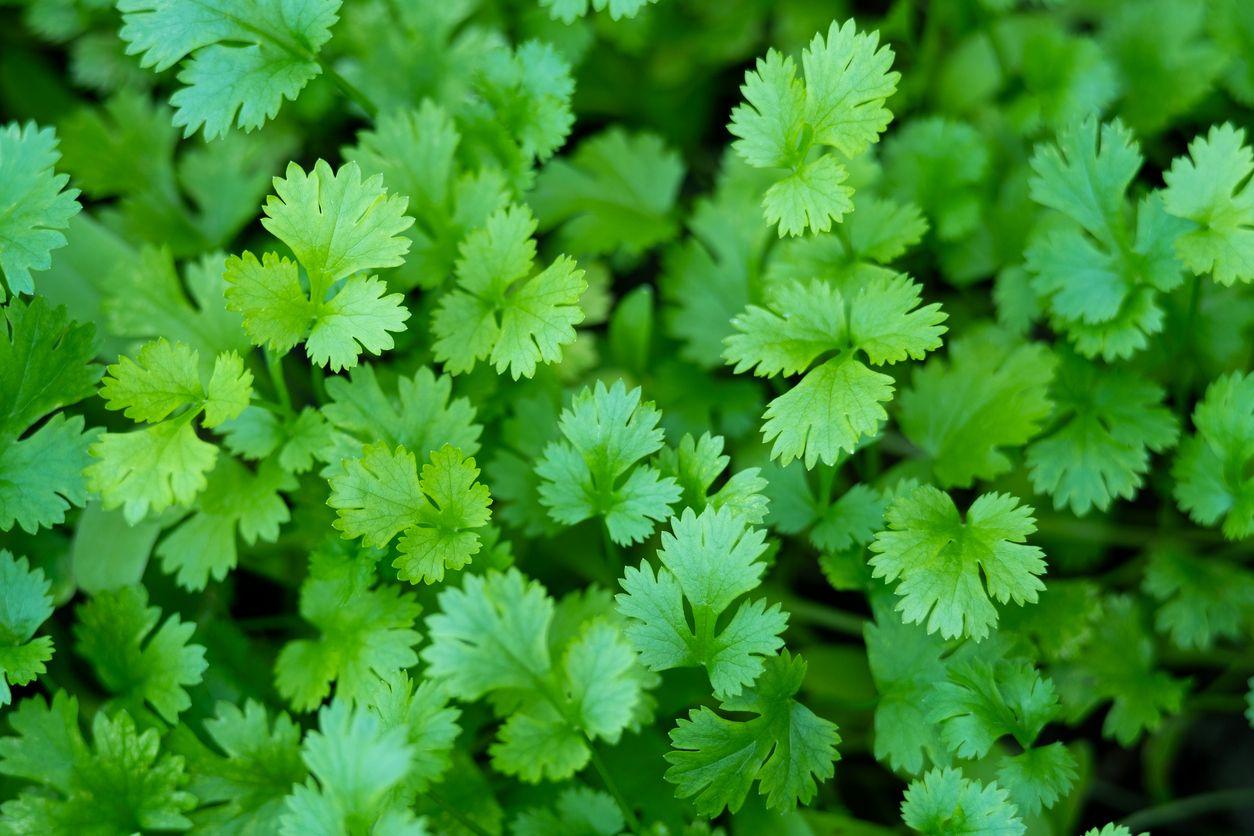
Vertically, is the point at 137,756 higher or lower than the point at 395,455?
lower

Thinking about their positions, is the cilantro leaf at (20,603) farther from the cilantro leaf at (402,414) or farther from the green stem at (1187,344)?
the green stem at (1187,344)

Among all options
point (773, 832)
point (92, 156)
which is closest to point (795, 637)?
point (773, 832)

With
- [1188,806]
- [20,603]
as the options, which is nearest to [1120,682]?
[1188,806]

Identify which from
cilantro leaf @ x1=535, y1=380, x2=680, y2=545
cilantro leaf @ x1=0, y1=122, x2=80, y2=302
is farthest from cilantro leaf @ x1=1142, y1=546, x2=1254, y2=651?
cilantro leaf @ x1=0, y1=122, x2=80, y2=302

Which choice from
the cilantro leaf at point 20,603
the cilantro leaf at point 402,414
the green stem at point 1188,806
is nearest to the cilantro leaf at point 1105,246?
the green stem at point 1188,806

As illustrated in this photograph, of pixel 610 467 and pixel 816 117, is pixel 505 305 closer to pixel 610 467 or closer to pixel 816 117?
pixel 610 467

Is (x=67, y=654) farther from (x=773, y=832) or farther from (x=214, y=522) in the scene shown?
(x=773, y=832)
